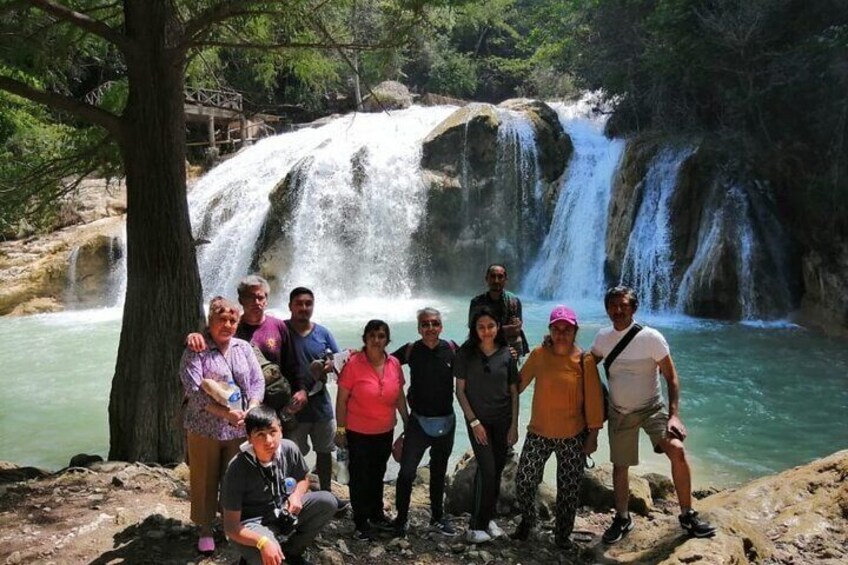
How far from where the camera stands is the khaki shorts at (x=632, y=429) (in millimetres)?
3977

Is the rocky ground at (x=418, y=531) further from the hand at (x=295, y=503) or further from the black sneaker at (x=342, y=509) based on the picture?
the hand at (x=295, y=503)

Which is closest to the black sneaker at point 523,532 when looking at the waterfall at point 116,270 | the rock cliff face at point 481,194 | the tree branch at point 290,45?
the tree branch at point 290,45

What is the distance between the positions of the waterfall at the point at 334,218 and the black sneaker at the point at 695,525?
14646mm

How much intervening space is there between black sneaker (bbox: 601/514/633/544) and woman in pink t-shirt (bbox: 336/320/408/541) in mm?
1350

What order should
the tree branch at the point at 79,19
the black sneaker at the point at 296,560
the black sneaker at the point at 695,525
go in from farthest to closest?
the tree branch at the point at 79,19
the black sneaker at the point at 695,525
the black sneaker at the point at 296,560

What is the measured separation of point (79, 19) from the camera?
5.12 meters

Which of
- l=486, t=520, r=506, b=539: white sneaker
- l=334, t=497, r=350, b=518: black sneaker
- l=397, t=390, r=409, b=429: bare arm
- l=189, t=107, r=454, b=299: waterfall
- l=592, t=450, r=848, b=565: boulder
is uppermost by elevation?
l=189, t=107, r=454, b=299: waterfall

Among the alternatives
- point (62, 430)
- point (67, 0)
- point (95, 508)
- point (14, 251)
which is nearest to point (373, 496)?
point (95, 508)

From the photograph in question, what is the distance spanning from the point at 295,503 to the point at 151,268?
3.03 meters

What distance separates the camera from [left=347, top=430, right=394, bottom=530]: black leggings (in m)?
4.04

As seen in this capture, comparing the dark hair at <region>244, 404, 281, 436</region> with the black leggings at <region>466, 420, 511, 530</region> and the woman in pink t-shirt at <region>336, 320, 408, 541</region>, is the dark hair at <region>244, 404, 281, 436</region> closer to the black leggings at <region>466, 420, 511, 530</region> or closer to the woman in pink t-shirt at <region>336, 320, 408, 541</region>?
the woman in pink t-shirt at <region>336, 320, 408, 541</region>

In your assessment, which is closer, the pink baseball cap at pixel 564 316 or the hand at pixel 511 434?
the pink baseball cap at pixel 564 316

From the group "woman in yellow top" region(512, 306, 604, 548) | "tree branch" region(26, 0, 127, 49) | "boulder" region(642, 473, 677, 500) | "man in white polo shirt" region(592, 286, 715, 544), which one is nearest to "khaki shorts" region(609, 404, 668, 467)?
"man in white polo shirt" region(592, 286, 715, 544)

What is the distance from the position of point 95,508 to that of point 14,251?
1601 centimetres
